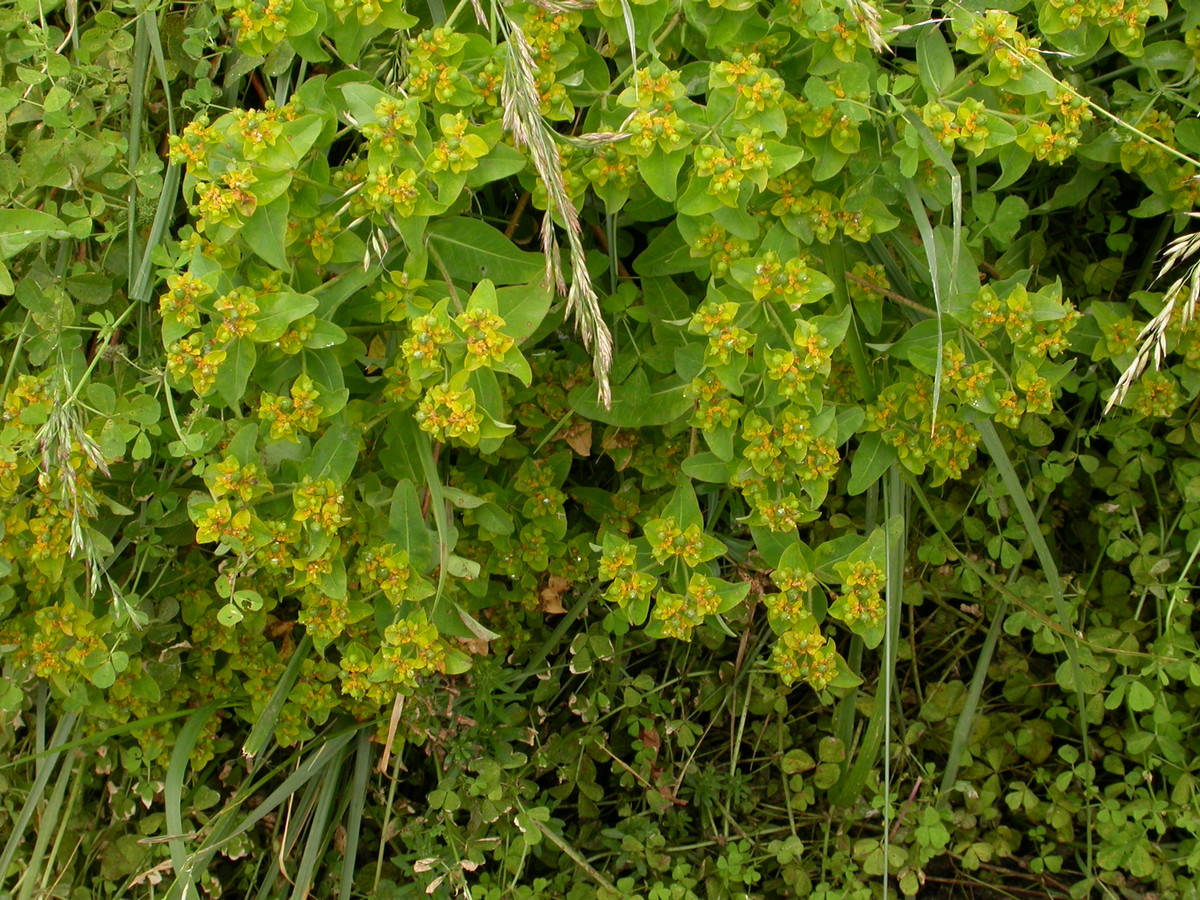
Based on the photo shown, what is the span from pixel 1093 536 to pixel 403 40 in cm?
207

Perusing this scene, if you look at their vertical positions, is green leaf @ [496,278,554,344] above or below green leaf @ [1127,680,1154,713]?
above

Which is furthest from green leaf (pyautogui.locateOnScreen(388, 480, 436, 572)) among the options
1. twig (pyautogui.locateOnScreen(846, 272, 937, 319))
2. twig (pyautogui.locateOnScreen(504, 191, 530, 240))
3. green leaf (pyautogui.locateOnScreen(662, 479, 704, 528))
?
twig (pyautogui.locateOnScreen(846, 272, 937, 319))

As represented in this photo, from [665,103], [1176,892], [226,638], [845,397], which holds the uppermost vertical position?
[665,103]

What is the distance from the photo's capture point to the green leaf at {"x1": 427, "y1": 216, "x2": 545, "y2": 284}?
2.06 meters

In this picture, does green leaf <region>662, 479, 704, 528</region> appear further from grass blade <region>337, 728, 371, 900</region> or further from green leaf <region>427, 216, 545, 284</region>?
grass blade <region>337, 728, 371, 900</region>

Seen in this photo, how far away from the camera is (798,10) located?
191 centimetres

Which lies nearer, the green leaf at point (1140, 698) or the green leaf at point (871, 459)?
the green leaf at point (871, 459)

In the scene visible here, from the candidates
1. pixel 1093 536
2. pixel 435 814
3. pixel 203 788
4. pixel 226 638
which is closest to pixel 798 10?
pixel 1093 536

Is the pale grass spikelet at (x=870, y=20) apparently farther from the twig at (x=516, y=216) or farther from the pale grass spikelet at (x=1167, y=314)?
the twig at (x=516, y=216)

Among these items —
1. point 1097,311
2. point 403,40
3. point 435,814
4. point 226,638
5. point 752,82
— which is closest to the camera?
point 752,82

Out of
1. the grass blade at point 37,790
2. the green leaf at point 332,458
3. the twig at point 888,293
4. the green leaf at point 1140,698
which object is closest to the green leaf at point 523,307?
the green leaf at point 332,458

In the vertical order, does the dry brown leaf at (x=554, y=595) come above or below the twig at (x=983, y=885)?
above

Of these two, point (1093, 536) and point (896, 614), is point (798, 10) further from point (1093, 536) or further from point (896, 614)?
point (1093, 536)

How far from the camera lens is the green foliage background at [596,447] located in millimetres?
1916
